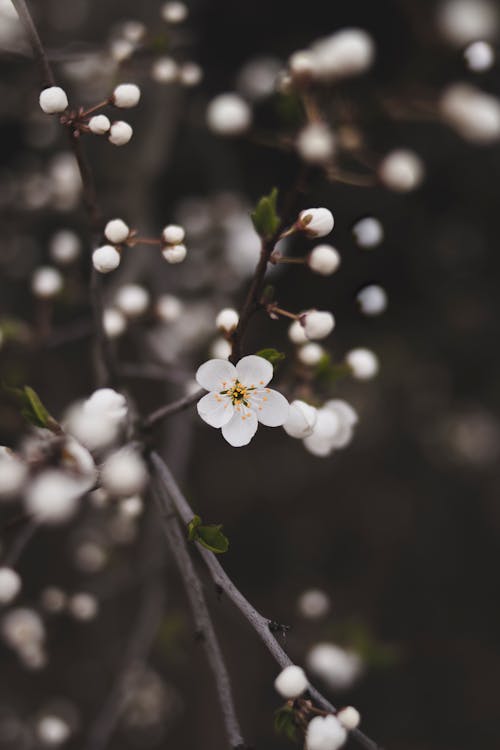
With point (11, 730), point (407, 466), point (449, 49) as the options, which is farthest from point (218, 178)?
point (11, 730)

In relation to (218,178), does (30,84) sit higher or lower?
higher

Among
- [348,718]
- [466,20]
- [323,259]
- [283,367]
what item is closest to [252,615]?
[348,718]

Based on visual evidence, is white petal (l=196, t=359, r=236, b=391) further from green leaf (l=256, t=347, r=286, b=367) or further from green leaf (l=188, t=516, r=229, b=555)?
green leaf (l=188, t=516, r=229, b=555)

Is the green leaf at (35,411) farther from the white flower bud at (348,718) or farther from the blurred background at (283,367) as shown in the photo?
the blurred background at (283,367)

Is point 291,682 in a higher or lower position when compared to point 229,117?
lower

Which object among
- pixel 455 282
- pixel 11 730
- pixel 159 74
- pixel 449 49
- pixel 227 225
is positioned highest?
pixel 159 74

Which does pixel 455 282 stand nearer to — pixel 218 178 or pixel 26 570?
pixel 218 178

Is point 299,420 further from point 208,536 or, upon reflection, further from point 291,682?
point 291,682
